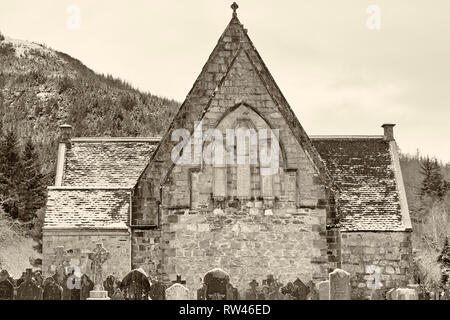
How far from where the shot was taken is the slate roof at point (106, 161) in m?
35.9

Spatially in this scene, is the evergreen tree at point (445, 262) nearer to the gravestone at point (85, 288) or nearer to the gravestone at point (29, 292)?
the gravestone at point (85, 288)

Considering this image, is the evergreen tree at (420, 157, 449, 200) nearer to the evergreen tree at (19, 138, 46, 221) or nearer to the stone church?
the evergreen tree at (19, 138, 46, 221)

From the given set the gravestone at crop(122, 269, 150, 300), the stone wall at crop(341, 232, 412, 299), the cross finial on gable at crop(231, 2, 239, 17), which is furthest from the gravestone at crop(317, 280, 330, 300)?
the stone wall at crop(341, 232, 412, 299)

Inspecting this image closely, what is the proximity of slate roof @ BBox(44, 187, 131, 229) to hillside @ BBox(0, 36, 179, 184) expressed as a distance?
6745 centimetres

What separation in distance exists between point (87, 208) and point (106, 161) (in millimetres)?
4404

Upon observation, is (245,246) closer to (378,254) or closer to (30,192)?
(378,254)

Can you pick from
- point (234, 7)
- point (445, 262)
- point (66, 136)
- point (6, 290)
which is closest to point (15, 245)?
point (66, 136)

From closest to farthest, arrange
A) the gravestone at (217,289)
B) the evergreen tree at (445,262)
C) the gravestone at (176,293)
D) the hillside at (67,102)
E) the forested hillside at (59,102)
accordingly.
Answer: the gravestone at (176,293)
the gravestone at (217,289)
the evergreen tree at (445,262)
the forested hillside at (59,102)
the hillside at (67,102)

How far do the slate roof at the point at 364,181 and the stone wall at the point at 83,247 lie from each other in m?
8.84

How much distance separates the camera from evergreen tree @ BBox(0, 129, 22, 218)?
54688mm

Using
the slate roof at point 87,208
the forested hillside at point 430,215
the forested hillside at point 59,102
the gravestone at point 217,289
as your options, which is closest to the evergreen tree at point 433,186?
the forested hillside at point 430,215

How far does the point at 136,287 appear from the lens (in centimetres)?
2202
